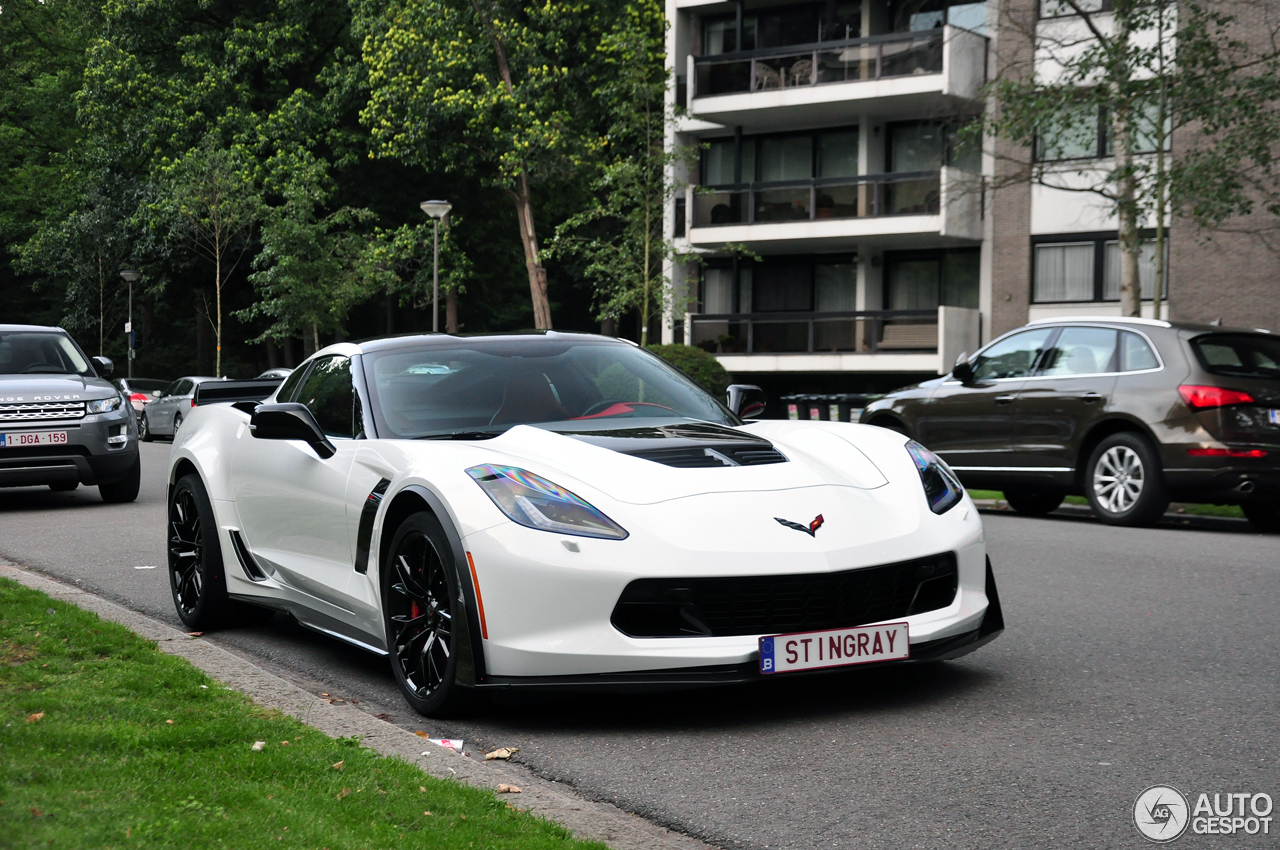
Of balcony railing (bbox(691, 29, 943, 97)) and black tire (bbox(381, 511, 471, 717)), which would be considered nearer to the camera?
black tire (bbox(381, 511, 471, 717))

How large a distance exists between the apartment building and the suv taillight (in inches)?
709

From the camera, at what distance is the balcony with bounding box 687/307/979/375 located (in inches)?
1236

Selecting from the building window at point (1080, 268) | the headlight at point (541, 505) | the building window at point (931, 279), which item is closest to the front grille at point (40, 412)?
the headlight at point (541, 505)

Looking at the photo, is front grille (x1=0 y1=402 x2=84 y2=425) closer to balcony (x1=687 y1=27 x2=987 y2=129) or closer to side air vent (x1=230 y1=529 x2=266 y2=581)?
side air vent (x1=230 y1=529 x2=266 y2=581)

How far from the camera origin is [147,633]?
659 cm

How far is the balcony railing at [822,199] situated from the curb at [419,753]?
26.9 m

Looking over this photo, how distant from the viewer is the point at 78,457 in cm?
1409

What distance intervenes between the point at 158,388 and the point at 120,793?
3530 cm

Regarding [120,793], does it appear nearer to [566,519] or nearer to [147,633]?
[566,519]

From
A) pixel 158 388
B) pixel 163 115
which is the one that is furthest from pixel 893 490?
pixel 163 115

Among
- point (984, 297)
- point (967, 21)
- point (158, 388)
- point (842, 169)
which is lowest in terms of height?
point (158, 388)

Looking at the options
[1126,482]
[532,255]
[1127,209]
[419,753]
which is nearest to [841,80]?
[532,255]

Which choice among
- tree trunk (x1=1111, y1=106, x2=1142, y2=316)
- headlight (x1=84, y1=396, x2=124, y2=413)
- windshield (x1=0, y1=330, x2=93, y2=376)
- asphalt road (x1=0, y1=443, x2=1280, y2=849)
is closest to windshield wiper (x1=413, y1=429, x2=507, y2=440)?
asphalt road (x1=0, y1=443, x2=1280, y2=849)

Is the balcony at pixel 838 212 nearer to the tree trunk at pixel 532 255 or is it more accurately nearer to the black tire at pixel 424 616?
the tree trunk at pixel 532 255
